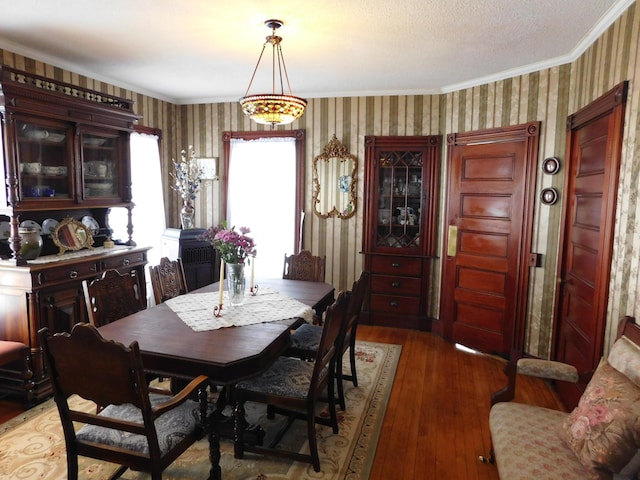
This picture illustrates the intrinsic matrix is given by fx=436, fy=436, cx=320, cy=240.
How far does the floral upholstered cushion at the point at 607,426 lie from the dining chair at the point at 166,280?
262 cm

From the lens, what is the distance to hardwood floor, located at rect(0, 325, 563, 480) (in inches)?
96.3

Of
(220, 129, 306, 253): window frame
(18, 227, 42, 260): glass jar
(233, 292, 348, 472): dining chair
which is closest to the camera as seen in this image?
(233, 292, 348, 472): dining chair

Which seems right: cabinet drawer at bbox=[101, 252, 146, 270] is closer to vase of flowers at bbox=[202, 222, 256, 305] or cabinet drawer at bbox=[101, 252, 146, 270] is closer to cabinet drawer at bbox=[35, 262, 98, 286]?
cabinet drawer at bbox=[35, 262, 98, 286]

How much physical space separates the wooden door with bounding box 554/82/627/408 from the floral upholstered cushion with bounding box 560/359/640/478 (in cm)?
97

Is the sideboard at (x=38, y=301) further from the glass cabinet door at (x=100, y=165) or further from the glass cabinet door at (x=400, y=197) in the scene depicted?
the glass cabinet door at (x=400, y=197)

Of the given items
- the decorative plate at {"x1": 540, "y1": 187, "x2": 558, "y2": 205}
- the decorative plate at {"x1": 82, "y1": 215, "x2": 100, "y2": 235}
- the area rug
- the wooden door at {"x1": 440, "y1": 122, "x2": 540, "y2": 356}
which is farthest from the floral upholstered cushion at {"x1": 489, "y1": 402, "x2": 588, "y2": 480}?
the decorative plate at {"x1": 82, "y1": 215, "x2": 100, "y2": 235}

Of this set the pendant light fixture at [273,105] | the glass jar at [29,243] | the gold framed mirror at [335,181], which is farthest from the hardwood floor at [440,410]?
the glass jar at [29,243]

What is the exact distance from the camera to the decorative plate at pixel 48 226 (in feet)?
11.9

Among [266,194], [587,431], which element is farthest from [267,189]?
[587,431]

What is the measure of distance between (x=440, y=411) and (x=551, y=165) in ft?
7.24

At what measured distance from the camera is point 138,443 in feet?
5.99

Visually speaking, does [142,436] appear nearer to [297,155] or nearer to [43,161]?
[43,161]

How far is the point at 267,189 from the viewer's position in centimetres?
531

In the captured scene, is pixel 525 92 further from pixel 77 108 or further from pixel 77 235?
pixel 77 235
